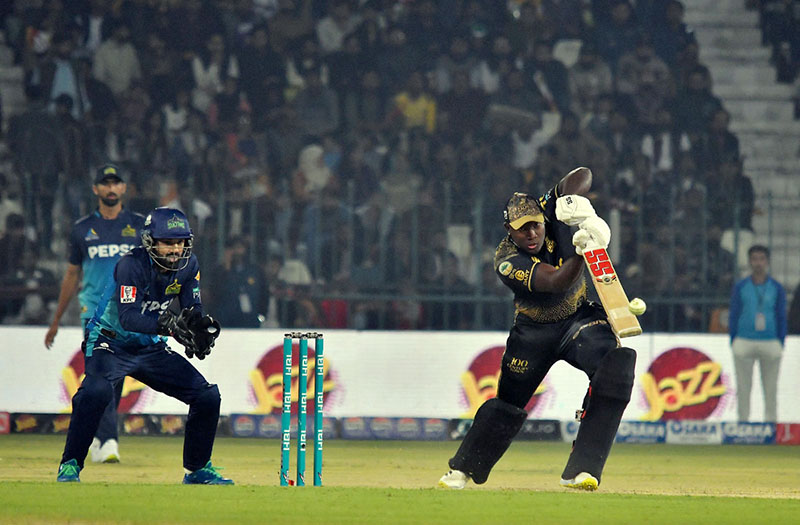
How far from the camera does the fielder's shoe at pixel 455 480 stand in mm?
7598

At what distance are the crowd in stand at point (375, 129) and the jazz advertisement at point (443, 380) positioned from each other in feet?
3.19

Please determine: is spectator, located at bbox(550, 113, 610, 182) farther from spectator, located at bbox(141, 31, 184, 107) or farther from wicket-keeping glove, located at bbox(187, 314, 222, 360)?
wicket-keeping glove, located at bbox(187, 314, 222, 360)

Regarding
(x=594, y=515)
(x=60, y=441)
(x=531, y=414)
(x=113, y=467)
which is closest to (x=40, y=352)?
(x=60, y=441)

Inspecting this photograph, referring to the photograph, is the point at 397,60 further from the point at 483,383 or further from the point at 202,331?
the point at 202,331

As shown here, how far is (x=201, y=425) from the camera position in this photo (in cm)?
760

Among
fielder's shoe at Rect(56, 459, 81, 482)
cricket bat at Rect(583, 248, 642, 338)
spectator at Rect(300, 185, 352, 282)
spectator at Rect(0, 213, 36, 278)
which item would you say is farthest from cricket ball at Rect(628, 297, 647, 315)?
spectator at Rect(0, 213, 36, 278)

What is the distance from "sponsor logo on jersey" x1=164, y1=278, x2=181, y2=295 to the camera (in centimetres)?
762

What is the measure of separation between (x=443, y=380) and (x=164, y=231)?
5366 mm

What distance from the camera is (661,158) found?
53.3 ft

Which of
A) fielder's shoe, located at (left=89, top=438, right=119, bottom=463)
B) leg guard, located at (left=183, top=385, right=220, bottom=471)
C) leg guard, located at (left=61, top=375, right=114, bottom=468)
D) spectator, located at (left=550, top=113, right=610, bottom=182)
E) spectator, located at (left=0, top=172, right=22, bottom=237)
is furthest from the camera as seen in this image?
spectator, located at (left=550, top=113, right=610, bottom=182)

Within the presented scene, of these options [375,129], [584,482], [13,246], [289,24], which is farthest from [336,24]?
[584,482]

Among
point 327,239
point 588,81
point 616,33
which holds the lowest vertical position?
point 327,239

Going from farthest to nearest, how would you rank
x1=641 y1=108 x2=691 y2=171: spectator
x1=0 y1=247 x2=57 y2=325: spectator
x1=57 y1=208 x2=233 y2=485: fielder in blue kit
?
x1=641 y1=108 x2=691 y2=171: spectator < x1=0 y1=247 x2=57 y2=325: spectator < x1=57 y1=208 x2=233 y2=485: fielder in blue kit

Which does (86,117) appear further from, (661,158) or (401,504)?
(401,504)
